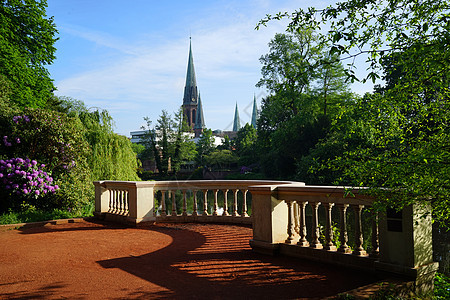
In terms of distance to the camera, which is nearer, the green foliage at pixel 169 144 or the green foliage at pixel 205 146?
the green foliage at pixel 169 144

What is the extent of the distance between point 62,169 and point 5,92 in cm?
387

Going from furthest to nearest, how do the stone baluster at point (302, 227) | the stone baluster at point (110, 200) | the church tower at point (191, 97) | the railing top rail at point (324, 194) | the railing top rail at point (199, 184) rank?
the church tower at point (191, 97) → the stone baluster at point (110, 200) → the railing top rail at point (199, 184) → the stone baluster at point (302, 227) → the railing top rail at point (324, 194)

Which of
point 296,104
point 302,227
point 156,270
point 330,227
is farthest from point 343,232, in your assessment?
point 296,104

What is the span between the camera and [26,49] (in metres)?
17.2

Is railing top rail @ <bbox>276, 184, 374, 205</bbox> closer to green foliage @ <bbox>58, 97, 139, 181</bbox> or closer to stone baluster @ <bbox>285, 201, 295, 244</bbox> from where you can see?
stone baluster @ <bbox>285, 201, 295, 244</bbox>

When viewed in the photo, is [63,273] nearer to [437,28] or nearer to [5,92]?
[437,28]

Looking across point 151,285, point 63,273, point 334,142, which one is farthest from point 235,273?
point 334,142

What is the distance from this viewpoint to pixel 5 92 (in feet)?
43.9

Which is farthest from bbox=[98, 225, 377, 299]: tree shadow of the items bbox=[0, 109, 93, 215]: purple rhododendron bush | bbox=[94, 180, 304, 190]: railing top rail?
bbox=[0, 109, 93, 215]: purple rhododendron bush

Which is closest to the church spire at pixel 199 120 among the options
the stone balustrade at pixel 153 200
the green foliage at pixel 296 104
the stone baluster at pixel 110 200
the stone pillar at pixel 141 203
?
the green foliage at pixel 296 104

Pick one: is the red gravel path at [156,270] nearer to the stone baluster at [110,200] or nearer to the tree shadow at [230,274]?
the tree shadow at [230,274]

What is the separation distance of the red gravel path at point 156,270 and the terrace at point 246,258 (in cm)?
1

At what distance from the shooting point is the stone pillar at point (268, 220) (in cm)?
582

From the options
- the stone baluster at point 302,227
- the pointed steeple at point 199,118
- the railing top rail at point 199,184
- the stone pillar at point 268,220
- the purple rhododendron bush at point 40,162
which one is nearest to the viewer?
the stone baluster at point 302,227
